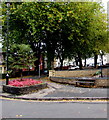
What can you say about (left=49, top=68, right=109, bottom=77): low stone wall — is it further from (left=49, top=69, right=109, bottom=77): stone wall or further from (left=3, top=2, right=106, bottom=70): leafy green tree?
(left=3, top=2, right=106, bottom=70): leafy green tree

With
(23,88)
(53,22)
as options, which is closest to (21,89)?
(23,88)

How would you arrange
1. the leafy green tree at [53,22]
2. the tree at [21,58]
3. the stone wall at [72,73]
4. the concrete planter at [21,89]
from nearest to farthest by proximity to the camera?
the concrete planter at [21,89]
the tree at [21,58]
the leafy green tree at [53,22]
the stone wall at [72,73]

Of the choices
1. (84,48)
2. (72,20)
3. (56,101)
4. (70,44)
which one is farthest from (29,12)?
(56,101)

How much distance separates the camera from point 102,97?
33.5 ft

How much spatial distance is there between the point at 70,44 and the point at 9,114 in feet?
67.8

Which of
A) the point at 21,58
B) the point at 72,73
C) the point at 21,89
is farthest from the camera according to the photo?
the point at 72,73

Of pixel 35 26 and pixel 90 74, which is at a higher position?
pixel 35 26

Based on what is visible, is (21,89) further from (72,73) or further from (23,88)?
(72,73)

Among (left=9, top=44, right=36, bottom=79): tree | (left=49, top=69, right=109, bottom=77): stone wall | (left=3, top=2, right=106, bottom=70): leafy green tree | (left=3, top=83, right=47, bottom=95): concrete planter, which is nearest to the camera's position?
(left=3, top=83, right=47, bottom=95): concrete planter

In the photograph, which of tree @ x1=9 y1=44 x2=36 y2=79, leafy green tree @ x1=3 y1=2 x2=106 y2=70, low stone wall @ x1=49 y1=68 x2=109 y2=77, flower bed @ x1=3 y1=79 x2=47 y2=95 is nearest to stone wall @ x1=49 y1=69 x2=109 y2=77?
low stone wall @ x1=49 y1=68 x2=109 y2=77

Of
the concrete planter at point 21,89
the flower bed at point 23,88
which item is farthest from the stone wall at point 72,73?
the concrete planter at point 21,89

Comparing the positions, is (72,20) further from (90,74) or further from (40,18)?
(90,74)

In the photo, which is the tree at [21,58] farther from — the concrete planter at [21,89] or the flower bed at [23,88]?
the concrete planter at [21,89]

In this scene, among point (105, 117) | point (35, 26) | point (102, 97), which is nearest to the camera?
point (105, 117)
